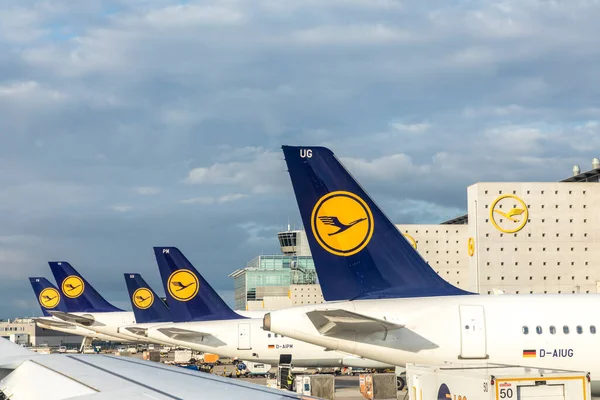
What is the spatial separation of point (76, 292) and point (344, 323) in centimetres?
7084

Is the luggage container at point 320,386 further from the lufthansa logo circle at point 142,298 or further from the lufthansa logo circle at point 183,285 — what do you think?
the lufthansa logo circle at point 142,298

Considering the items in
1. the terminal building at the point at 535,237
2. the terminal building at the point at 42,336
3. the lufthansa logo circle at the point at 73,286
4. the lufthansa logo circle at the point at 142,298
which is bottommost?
the terminal building at the point at 42,336

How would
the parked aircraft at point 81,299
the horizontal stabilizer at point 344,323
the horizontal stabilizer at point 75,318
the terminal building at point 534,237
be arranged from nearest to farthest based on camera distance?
the horizontal stabilizer at point 344,323 < the terminal building at point 534,237 < the horizontal stabilizer at point 75,318 < the parked aircraft at point 81,299

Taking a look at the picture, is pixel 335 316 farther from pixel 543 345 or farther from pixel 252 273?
pixel 252 273

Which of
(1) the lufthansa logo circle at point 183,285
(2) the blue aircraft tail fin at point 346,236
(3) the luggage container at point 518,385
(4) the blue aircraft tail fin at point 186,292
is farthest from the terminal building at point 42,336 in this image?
(3) the luggage container at point 518,385

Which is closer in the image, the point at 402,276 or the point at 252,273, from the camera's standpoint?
the point at 402,276

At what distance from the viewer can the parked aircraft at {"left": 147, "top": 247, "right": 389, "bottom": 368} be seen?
42781 millimetres

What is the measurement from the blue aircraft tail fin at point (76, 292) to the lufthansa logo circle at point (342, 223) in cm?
6646

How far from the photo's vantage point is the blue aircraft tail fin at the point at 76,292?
85250mm

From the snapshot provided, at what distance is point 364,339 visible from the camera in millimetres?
21938

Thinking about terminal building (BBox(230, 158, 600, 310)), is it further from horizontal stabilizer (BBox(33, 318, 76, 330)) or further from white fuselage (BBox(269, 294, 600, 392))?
white fuselage (BBox(269, 294, 600, 392))

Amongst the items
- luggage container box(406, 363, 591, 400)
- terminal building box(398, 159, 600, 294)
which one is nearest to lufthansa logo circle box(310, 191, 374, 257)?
luggage container box(406, 363, 591, 400)

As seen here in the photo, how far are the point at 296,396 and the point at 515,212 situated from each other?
241 ft

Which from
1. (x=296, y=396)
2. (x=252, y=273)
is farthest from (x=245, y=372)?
(x=252, y=273)
